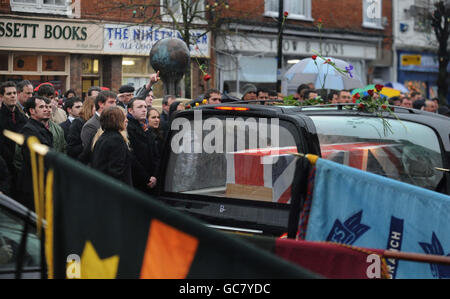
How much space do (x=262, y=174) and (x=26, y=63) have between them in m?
14.3

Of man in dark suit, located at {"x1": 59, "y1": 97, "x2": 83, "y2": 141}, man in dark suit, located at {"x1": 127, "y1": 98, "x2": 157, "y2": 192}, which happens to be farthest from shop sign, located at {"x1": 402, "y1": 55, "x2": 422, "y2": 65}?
man in dark suit, located at {"x1": 127, "y1": 98, "x2": 157, "y2": 192}

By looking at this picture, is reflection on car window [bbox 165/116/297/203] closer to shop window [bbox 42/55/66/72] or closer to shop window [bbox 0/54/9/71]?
shop window [bbox 0/54/9/71]

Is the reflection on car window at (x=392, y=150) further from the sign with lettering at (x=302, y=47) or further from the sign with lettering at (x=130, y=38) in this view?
the sign with lettering at (x=302, y=47)

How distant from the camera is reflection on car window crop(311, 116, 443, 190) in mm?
5316

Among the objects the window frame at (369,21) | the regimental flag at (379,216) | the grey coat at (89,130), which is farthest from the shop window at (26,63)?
the regimental flag at (379,216)

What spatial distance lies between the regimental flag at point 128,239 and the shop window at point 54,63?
17147mm

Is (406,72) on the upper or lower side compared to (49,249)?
upper

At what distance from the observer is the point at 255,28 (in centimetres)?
2342

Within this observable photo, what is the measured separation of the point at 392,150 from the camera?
17.8 feet

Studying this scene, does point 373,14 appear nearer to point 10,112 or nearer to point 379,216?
point 10,112

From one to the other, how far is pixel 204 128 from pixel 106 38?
48.8 ft

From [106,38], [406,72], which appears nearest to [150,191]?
[106,38]

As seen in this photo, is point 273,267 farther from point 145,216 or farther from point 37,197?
point 37,197

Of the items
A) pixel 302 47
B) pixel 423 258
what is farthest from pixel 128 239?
pixel 302 47
